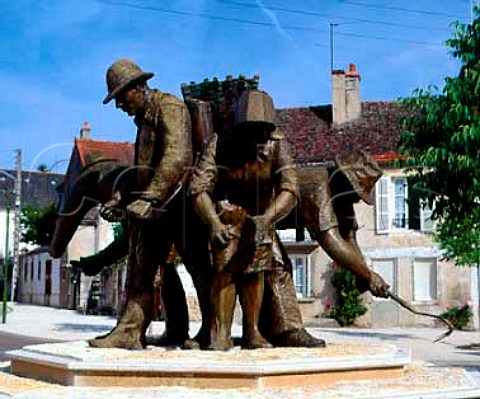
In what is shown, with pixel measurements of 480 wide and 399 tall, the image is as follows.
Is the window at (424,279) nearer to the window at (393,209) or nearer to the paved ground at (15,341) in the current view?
the window at (393,209)

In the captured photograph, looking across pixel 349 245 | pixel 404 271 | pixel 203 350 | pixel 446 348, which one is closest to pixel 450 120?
pixel 446 348

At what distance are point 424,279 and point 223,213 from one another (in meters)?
24.0

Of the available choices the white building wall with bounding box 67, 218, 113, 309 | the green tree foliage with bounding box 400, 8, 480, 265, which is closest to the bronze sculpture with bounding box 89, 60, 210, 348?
the green tree foliage with bounding box 400, 8, 480, 265

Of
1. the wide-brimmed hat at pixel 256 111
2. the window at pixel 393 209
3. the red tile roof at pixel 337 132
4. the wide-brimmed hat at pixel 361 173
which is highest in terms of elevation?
the red tile roof at pixel 337 132

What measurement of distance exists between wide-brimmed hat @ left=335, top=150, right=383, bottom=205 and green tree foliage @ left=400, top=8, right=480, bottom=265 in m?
8.14

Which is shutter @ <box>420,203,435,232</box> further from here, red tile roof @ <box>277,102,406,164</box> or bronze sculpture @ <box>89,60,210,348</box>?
bronze sculpture @ <box>89,60,210,348</box>

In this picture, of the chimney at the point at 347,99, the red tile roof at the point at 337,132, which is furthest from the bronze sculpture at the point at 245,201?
the chimney at the point at 347,99

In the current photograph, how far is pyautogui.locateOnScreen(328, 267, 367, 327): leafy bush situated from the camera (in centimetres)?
3084

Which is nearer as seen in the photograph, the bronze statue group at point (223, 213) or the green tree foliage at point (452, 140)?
Answer: the bronze statue group at point (223, 213)

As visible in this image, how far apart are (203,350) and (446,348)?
1416cm

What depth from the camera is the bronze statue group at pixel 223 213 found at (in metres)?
8.29

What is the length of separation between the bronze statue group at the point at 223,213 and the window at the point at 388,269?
22366mm

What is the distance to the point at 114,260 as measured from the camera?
1043cm

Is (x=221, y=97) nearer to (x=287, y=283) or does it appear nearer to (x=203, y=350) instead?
(x=287, y=283)
